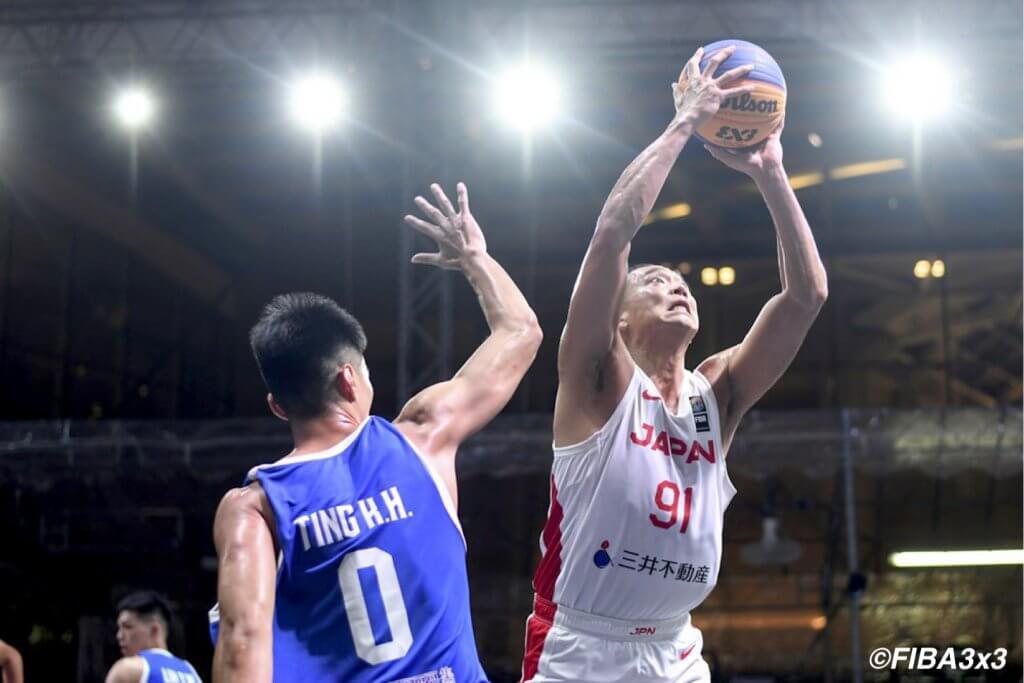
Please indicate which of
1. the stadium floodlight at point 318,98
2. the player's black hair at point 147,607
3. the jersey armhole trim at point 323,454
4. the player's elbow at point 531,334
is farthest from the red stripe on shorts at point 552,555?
the stadium floodlight at point 318,98

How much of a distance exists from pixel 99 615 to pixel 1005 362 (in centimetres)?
1336

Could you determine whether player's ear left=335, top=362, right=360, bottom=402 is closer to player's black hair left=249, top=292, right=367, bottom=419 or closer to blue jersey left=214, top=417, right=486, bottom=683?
player's black hair left=249, top=292, right=367, bottom=419

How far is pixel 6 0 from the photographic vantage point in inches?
508

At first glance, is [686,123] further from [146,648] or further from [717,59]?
[146,648]

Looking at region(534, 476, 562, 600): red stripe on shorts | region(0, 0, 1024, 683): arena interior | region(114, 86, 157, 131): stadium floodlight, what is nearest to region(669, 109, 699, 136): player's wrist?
region(534, 476, 562, 600): red stripe on shorts

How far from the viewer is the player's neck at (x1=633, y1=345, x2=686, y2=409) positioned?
4223 mm

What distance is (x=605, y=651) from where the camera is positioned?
389 cm

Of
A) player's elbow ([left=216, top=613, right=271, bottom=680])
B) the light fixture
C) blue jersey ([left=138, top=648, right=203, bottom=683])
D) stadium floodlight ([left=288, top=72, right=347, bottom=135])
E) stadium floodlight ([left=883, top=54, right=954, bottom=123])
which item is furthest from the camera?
the light fixture

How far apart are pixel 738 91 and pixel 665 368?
93cm

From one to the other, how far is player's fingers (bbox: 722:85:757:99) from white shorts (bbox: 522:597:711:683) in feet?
5.50

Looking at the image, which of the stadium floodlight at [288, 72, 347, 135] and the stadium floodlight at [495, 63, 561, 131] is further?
the stadium floodlight at [288, 72, 347, 135]

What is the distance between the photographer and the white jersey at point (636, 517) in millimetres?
3902

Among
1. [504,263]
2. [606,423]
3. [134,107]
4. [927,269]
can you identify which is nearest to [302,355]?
[606,423]

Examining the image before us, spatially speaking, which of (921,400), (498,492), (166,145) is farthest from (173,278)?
(921,400)
